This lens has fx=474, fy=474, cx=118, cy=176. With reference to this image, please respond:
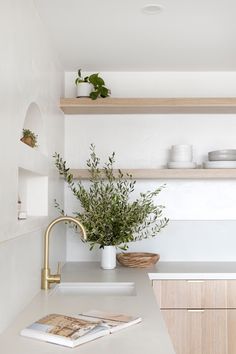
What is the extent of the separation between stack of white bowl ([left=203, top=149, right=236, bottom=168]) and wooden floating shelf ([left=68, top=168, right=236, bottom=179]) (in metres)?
0.04

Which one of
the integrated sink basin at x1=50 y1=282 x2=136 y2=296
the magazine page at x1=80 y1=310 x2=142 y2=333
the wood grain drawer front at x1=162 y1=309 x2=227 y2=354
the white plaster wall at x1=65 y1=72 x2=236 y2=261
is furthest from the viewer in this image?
the white plaster wall at x1=65 y1=72 x2=236 y2=261

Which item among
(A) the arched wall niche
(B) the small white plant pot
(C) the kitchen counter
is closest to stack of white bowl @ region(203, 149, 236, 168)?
(C) the kitchen counter

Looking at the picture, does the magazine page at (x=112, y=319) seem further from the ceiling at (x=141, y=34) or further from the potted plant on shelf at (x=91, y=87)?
the potted plant on shelf at (x=91, y=87)

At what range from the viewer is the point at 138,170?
3.36 meters

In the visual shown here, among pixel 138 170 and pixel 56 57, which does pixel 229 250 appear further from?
pixel 56 57

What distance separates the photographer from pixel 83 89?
3406 millimetres

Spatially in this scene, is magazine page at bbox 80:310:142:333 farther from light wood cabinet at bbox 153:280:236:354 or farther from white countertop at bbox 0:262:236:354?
light wood cabinet at bbox 153:280:236:354

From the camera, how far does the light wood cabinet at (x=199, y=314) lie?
2.96m

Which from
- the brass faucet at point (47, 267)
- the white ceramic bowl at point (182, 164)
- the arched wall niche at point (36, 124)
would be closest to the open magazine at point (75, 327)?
the brass faucet at point (47, 267)

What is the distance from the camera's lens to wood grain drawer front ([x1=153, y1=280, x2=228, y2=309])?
118 inches

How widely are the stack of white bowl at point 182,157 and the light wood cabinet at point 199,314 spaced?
83 centimetres

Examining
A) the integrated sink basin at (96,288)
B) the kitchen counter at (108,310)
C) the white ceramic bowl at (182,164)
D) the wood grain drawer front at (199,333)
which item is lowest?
the wood grain drawer front at (199,333)

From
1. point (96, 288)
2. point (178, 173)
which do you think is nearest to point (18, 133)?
point (96, 288)

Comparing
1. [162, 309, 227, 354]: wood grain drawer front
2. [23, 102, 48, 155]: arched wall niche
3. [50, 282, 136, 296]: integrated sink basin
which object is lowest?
[162, 309, 227, 354]: wood grain drawer front
